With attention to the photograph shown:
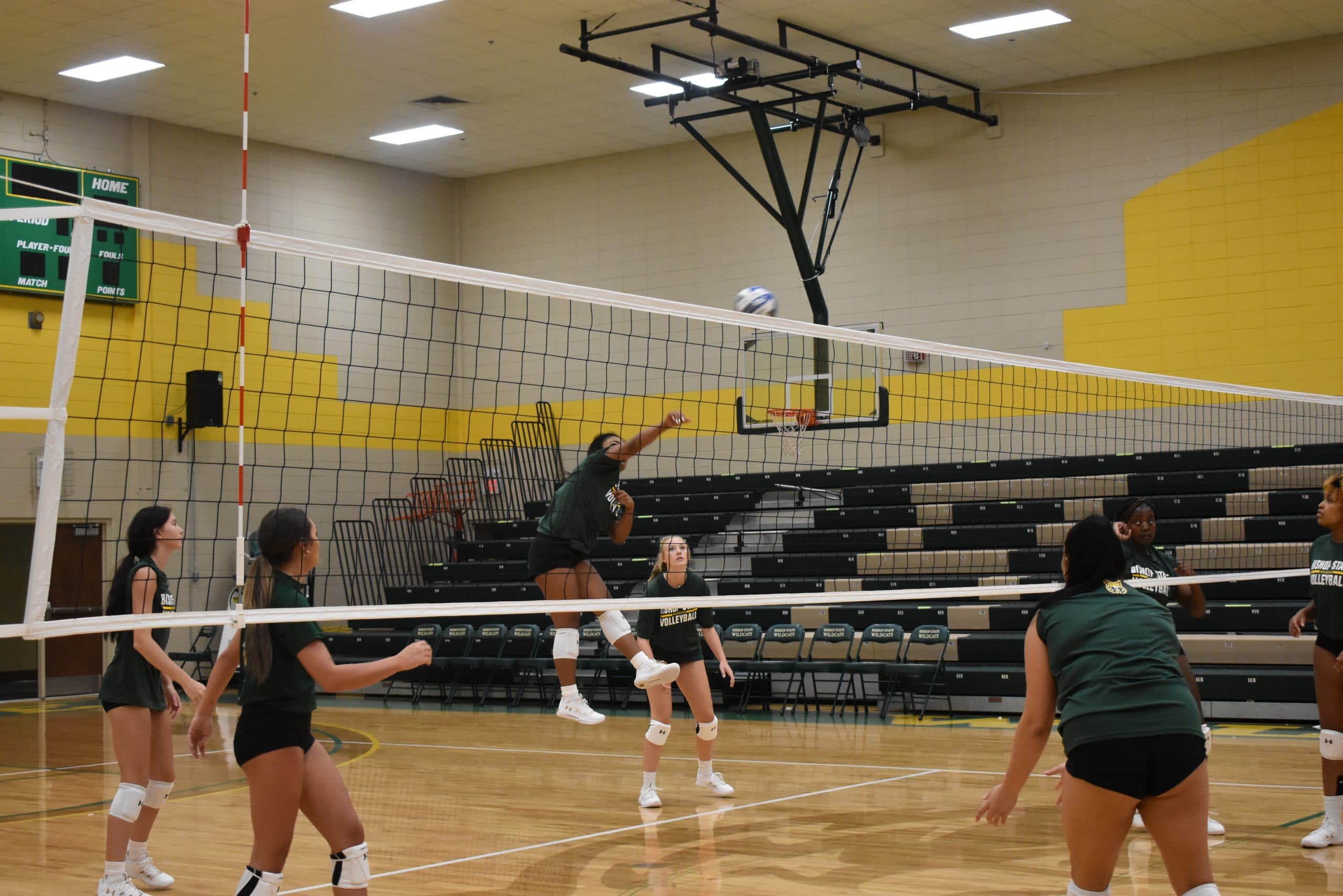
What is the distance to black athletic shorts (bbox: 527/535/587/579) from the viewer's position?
300 inches

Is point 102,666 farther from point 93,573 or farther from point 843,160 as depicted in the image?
point 843,160

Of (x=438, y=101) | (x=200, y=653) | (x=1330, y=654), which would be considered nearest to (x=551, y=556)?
(x=1330, y=654)

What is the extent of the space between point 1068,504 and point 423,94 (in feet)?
28.8

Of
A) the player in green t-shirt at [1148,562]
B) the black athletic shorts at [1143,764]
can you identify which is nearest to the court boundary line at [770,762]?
the player in green t-shirt at [1148,562]

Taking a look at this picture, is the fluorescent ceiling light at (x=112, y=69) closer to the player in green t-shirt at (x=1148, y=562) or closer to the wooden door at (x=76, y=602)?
the wooden door at (x=76, y=602)

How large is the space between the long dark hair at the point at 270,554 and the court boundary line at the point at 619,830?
214 centimetres

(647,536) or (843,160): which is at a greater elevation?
(843,160)

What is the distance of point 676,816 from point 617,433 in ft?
20.0

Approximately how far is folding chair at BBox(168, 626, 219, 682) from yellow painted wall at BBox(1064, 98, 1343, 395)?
1045cm

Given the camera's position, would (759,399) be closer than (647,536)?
No

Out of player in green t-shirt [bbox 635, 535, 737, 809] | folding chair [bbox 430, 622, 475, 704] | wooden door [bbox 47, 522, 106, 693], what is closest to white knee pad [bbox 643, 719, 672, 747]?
player in green t-shirt [bbox 635, 535, 737, 809]

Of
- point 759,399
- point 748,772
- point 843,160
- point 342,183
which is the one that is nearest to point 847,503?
point 759,399

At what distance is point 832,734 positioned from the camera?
11523mm

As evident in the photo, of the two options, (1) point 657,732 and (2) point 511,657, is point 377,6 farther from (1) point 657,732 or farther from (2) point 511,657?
(1) point 657,732
